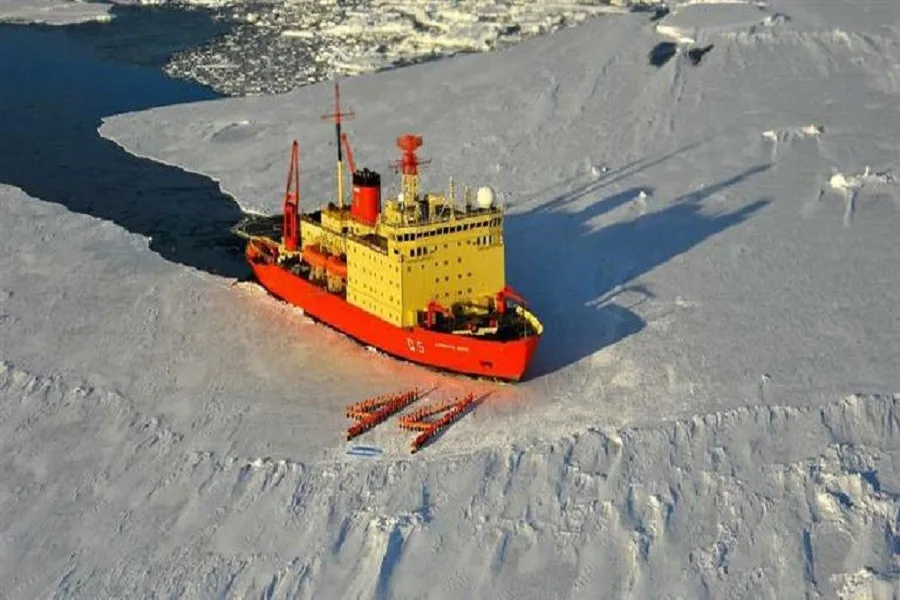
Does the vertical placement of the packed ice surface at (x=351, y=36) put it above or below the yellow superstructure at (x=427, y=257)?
below

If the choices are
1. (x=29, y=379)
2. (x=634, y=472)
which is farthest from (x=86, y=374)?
(x=634, y=472)

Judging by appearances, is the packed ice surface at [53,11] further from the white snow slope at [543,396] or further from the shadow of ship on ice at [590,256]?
the shadow of ship on ice at [590,256]

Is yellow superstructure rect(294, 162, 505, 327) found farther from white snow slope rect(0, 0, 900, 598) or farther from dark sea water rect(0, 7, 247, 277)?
dark sea water rect(0, 7, 247, 277)

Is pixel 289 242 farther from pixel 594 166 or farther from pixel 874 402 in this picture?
pixel 874 402

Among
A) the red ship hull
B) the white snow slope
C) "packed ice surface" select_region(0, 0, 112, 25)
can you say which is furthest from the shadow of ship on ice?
"packed ice surface" select_region(0, 0, 112, 25)

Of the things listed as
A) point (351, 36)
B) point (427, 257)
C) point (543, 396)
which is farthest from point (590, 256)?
point (351, 36)

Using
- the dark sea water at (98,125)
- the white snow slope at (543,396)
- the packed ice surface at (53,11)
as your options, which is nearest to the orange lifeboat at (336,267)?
the white snow slope at (543,396)

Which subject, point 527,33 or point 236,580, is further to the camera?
point 527,33
